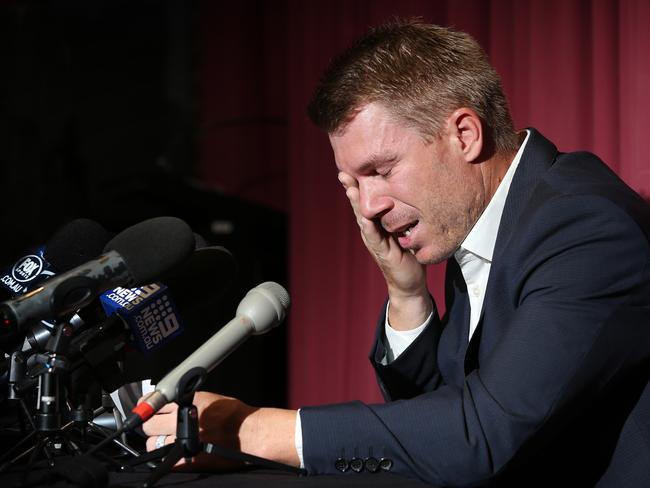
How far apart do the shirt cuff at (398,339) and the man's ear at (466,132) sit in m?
0.36

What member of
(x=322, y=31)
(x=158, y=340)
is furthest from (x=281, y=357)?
(x=158, y=340)

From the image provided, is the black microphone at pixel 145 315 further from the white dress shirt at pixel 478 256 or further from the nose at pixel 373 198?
the white dress shirt at pixel 478 256

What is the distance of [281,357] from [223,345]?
7.03 feet

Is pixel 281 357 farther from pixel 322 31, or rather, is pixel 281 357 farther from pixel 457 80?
pixel 457 80

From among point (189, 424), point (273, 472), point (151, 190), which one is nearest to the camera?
point (189, 424)

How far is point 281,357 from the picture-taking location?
10.5 ft

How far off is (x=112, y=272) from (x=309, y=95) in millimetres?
2101

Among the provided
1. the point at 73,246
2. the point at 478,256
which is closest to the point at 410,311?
the point at 478,256

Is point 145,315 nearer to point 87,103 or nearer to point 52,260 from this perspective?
point 52,260

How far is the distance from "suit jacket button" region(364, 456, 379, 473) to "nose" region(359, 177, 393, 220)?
50 centimetres

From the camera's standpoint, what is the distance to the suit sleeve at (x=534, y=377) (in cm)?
112

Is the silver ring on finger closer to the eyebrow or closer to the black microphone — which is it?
the black microphone

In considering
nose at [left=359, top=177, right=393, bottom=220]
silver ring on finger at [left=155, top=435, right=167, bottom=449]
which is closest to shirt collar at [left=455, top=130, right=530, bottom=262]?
nose at [left=359, top=177, right=393, bottom=220]

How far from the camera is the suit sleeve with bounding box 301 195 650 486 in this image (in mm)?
1120
